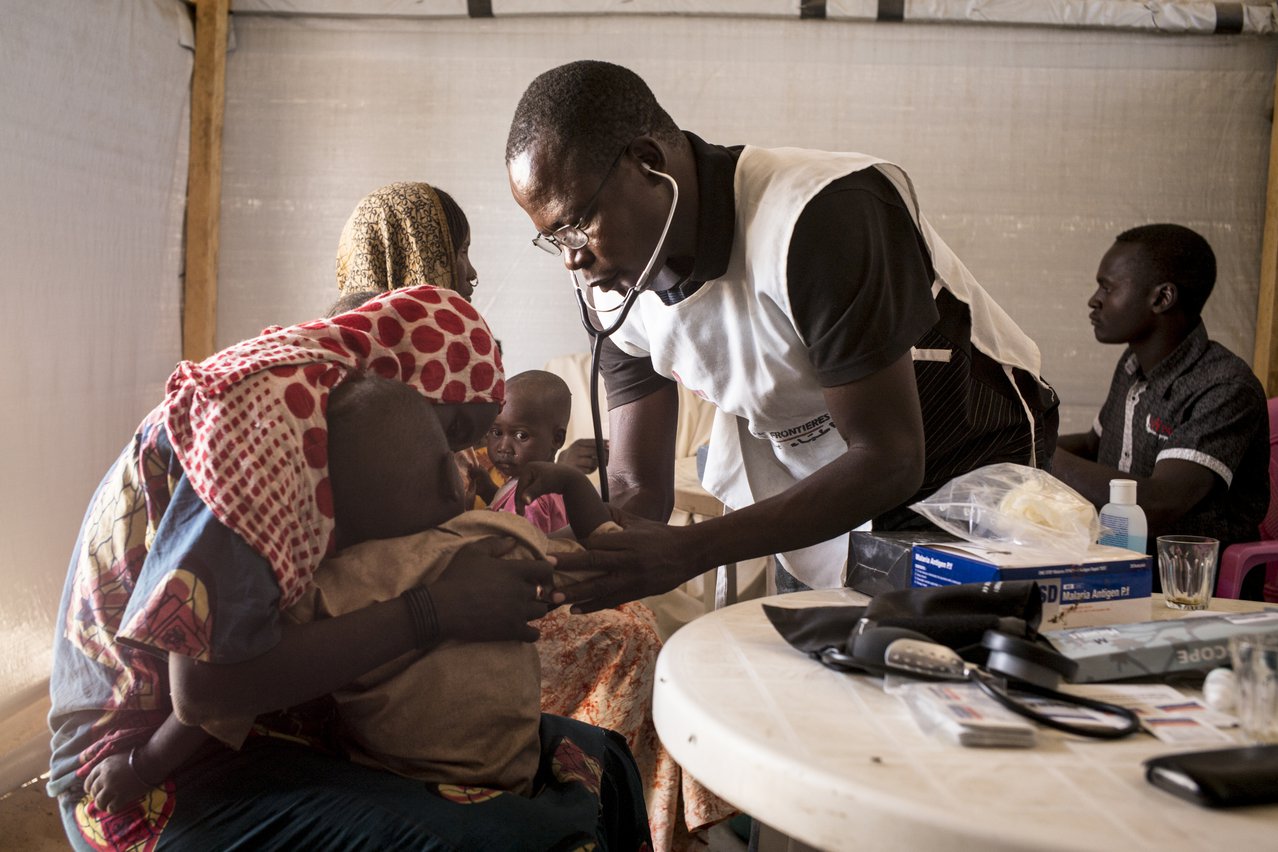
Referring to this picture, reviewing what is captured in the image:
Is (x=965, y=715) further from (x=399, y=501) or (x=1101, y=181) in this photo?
(x=1101, y=181)

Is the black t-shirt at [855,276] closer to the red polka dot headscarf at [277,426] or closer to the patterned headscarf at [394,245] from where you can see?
the red polka dot headscarf at [277,426]

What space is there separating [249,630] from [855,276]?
32.7 inches

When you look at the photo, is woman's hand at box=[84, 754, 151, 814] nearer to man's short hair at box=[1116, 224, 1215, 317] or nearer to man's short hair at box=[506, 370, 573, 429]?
man's short hair at box=[506, 370, 573, 429]

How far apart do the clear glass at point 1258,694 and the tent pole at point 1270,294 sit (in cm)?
311

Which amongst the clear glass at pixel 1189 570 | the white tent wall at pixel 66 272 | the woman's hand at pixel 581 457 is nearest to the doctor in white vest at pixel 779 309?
the clear glass at pixel 1189 570

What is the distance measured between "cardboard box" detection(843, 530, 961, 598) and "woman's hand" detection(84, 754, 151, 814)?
822 mm

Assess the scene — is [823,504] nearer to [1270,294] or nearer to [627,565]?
[627,565]

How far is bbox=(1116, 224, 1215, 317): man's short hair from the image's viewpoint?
2.78 metres

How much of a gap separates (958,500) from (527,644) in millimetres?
586

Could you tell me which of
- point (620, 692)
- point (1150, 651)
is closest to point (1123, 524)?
point (1150, 651)

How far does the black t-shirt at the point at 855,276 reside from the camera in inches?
52.9

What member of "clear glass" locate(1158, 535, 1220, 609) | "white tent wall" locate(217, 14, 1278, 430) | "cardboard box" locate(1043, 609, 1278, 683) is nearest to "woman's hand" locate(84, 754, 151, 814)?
"cardboard box" locate(1043, 609, 1278, 683)

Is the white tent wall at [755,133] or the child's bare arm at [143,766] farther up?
the white tent wall at [755,133]

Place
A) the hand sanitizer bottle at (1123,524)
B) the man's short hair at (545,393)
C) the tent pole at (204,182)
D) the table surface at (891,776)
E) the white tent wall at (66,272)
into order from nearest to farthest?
the table surface at (891,776), the hand sanitizer bottle at (1123,524), the white tent wall at (66,272), the man's short hair at (545,393), the tent pole at (204,182)
